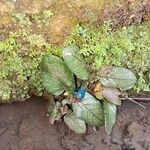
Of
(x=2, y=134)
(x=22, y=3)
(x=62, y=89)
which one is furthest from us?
(x=2, y=134)

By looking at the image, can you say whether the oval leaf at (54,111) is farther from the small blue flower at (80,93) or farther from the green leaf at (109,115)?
the green leaf at (109,115)

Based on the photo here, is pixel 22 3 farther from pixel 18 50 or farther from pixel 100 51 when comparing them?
pixel 100 51

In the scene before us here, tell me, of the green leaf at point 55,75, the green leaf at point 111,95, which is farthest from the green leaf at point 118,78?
the green leaf at point 55,75

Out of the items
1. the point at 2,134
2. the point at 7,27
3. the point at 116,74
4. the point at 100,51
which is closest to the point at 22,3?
the point at 7,27

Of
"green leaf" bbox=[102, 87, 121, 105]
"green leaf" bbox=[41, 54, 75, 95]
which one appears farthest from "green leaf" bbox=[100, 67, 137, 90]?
"green leaf" bbox=[41, 54, 75, 95]

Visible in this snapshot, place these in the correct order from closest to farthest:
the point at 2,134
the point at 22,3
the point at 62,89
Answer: the point at 22,3, the point at 62,89, the point at 2,134

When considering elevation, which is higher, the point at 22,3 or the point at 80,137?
the point at 22,3

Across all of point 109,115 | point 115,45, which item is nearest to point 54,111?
point 109,115
